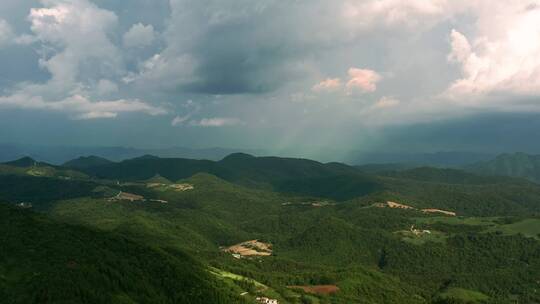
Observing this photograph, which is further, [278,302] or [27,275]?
[278,302]

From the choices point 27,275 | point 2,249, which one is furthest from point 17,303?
point 2,249

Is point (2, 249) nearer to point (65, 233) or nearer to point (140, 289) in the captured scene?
point (65, 233)

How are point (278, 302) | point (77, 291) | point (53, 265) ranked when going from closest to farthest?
point (77, 291) < point (53, 265) < point (278, 302)

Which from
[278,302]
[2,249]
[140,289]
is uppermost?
[2,249]

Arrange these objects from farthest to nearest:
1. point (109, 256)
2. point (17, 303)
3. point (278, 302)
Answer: point (278, 302) → point (109, 256) → point (17, 303)

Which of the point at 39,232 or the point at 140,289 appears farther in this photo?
the point at 39,232

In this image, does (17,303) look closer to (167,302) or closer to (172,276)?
(167,302)

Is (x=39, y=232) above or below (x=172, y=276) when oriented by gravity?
above

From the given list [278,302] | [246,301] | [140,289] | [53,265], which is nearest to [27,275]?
[53,265]

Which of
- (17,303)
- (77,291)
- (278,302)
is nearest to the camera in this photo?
(17,303)
